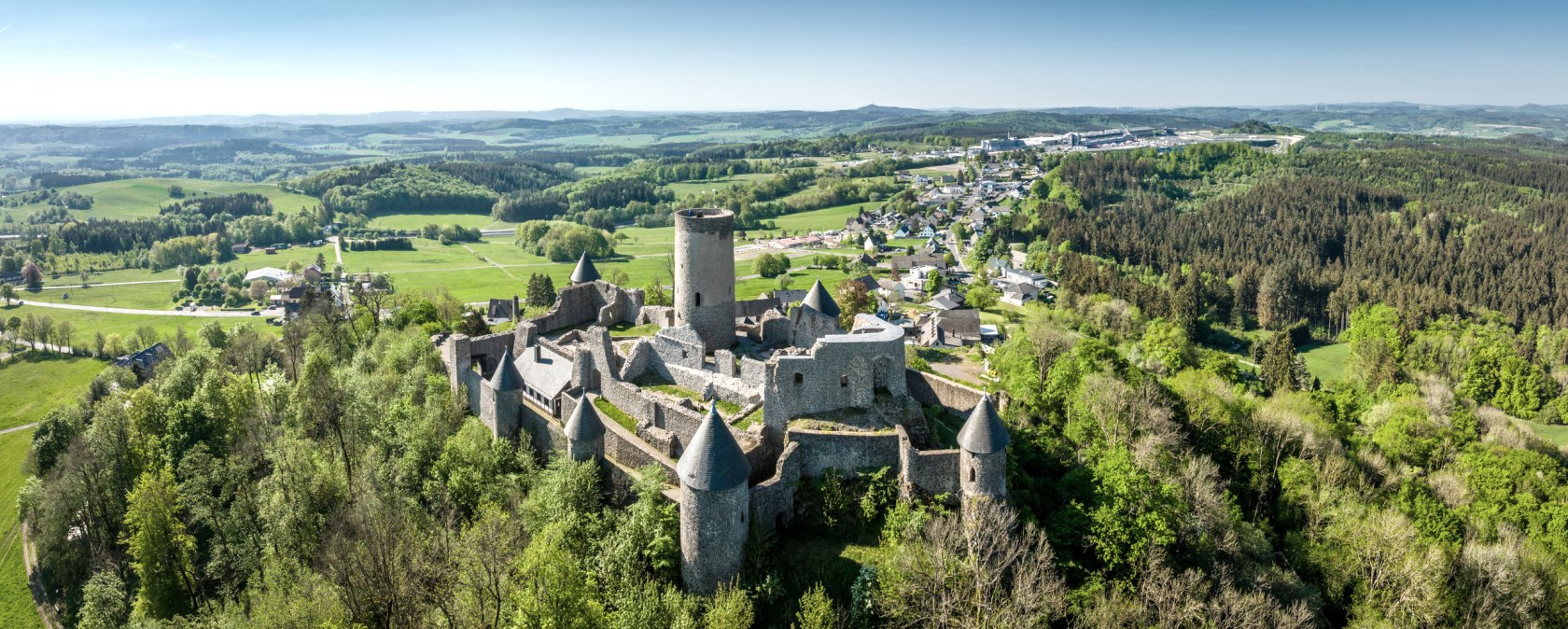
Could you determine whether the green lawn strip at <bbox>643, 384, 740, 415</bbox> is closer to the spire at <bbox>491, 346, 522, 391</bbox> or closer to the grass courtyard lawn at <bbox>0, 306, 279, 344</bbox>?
the spire at <bbox>491, 346, 522, 391</bbox>

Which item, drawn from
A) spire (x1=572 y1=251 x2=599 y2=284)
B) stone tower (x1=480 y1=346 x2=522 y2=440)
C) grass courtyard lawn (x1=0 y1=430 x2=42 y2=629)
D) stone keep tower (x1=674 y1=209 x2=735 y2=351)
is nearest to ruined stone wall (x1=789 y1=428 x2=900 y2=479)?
stone keep tower (x1=674 y1=209 x2=735 y2=351)

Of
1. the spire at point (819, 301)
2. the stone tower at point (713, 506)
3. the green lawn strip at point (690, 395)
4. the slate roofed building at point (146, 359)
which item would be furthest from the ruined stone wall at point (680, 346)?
the slate roofed building at point (146, 359)

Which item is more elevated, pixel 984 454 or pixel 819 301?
pixel 819 301

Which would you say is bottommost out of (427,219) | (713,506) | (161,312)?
(161,312)

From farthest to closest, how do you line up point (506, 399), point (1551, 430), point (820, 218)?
point (820, 218) → point (1551, 430) → point (506, 399)

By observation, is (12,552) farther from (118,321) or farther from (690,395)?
(118,321)

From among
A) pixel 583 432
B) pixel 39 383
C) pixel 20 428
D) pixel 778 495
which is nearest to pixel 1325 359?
pixel 778 495

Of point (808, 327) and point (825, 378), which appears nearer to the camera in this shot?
point (825, 378)

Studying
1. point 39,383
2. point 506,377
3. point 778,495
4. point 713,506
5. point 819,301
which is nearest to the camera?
point 713,506
